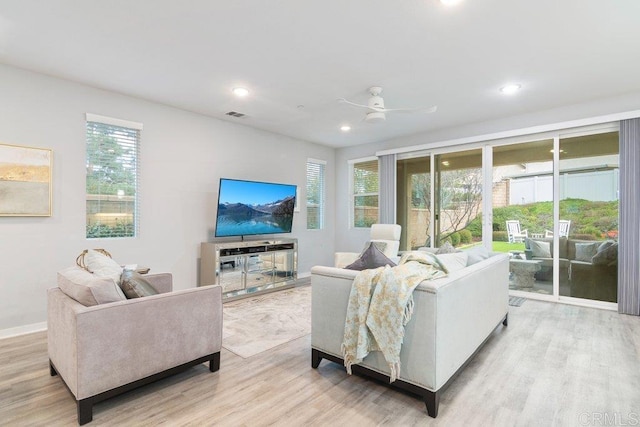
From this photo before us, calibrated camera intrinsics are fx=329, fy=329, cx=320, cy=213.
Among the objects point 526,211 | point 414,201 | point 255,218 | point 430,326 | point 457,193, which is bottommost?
point 430,326

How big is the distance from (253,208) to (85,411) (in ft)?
10.7

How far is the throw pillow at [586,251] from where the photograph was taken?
4172 mm

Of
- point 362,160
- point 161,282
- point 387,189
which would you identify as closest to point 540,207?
point 387,189

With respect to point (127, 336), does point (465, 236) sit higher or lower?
higher

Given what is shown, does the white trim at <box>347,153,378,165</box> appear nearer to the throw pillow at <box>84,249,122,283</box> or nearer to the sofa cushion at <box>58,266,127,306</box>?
the throw pillow at <box>84,249,122,283</box>

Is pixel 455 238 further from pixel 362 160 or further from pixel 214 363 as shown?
pixel 214 363

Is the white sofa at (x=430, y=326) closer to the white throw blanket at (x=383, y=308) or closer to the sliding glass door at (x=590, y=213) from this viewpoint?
the white throw blanket at (x=383, y=308)

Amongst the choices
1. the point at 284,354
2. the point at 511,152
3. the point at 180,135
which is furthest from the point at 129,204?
the point at 511,152

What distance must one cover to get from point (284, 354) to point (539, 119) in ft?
14.3

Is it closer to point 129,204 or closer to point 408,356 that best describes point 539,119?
point 408,356

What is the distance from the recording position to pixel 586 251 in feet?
13.9

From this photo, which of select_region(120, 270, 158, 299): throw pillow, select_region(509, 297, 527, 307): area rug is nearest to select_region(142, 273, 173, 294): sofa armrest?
select_region(120, 270, 158, 299): throw pillow

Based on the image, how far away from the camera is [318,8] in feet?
7.41

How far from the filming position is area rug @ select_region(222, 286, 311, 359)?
117 inches
